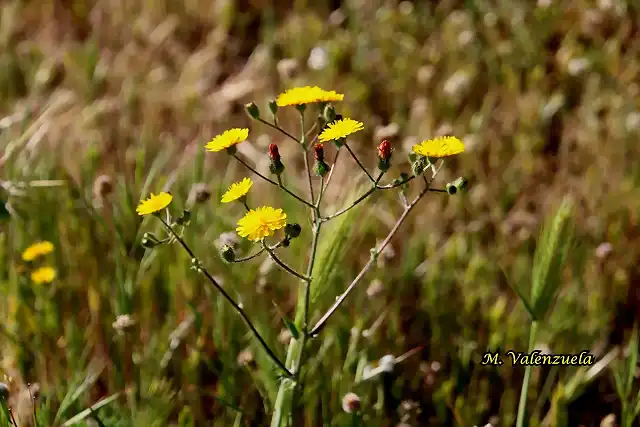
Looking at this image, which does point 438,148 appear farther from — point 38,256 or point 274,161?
point 38,256

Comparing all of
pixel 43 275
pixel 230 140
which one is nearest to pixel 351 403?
pixel 230 140

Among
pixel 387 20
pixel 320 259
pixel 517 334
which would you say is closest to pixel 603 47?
pixel 387 20

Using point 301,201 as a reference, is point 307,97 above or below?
above
